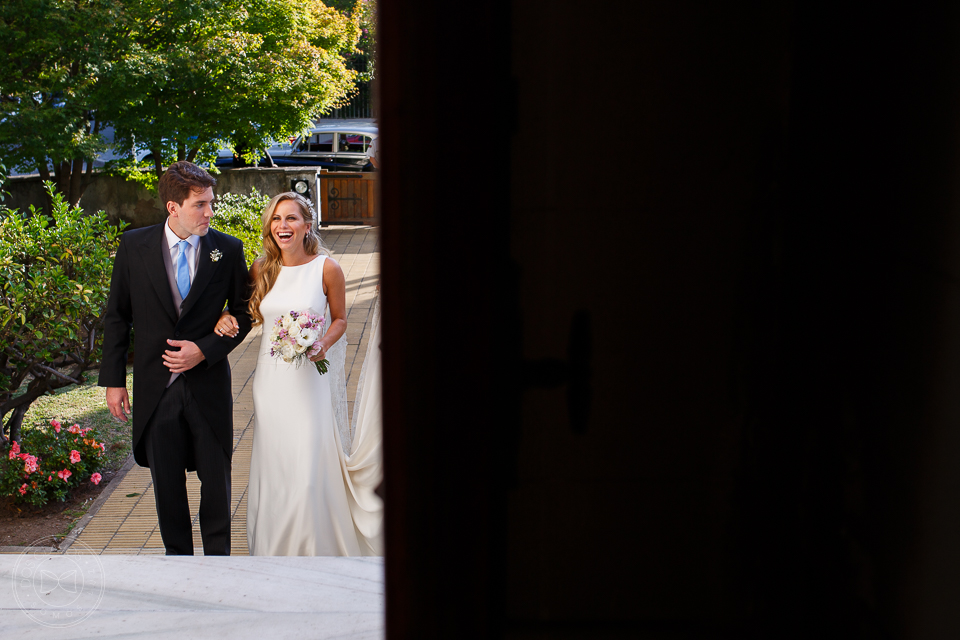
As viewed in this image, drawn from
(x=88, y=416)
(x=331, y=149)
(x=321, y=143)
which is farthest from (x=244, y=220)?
(x=321, y=143)

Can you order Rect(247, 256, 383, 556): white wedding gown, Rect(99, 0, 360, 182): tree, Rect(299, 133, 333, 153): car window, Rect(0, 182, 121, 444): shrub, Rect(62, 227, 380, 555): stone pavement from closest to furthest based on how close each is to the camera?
Rect(247, 256, 383, 556): white wedding gown → Rect(62, 227, 380, 555): stone pavement → Rect(0, 182, 121, 444): shrub → Rect(99, 0, 360, 182): tree → Rect(299, 133, 333, 153): car window

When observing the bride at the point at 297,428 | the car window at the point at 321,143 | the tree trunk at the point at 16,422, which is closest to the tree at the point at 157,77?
the tree trunk at the point at 16,422

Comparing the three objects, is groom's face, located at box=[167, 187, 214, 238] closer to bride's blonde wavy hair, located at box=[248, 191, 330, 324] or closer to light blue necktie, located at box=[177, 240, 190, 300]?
light blue necktie, located at box=[177, 240, 190, 300]

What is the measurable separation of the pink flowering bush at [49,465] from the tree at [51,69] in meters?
5.15

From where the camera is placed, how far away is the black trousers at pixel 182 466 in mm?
4164

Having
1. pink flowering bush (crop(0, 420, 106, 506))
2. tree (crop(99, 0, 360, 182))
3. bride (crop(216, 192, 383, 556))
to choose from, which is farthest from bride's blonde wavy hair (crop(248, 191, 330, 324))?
tree (crop(99, 0, 360, 182))

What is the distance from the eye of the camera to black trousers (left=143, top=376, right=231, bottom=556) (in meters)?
4.16

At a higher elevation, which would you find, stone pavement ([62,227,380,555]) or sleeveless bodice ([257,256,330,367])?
sleeveless bodice ([257,256,330,367])

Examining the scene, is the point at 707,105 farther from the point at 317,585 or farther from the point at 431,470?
the point at 317,585

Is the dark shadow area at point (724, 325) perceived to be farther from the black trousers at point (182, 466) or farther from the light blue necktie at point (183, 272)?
the light blue necktie at point (183, 272)

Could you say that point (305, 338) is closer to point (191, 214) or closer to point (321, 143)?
point (191, 214)

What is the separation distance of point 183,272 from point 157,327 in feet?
1.01

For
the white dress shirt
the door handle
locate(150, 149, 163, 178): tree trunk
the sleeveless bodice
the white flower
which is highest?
locate(150, 149, 163, 178): tree trunk

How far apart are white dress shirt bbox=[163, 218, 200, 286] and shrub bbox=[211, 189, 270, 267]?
4.82 m
